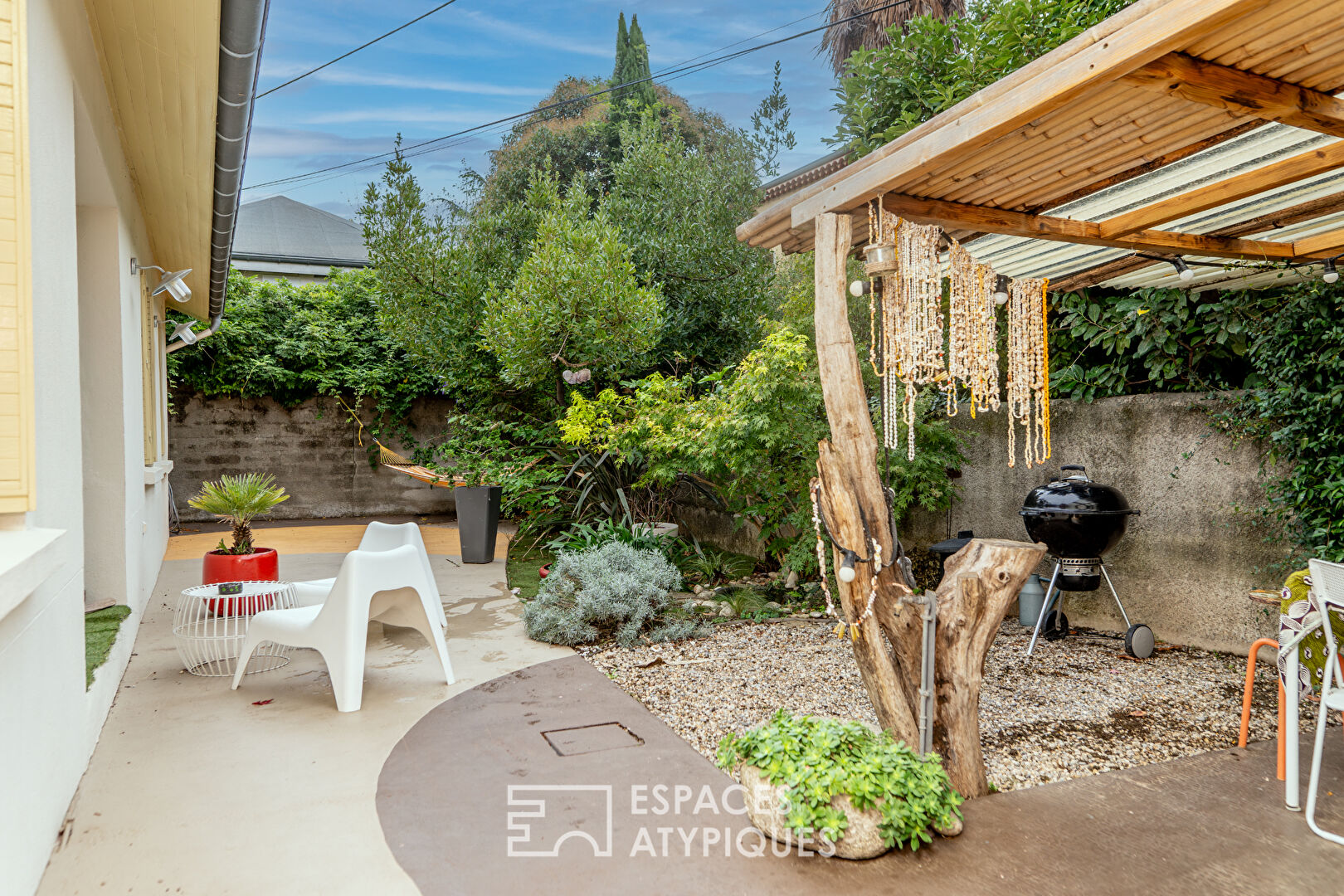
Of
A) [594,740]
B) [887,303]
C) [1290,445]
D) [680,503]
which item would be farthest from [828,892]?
[680,503]

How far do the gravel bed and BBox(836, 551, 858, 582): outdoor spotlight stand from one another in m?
0.88

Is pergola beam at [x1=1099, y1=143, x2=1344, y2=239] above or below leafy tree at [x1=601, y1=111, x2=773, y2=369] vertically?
below

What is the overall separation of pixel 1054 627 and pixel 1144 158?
2.76m

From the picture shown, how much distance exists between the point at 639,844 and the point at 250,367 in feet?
32.0

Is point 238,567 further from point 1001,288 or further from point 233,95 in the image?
point 1001,288

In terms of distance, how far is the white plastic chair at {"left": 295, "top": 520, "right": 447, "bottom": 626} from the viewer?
414 cm

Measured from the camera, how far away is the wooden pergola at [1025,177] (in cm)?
202

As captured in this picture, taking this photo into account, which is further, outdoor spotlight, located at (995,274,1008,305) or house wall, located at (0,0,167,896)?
outdoor spotlight, located at (995,274,1008,305)

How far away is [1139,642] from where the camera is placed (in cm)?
419

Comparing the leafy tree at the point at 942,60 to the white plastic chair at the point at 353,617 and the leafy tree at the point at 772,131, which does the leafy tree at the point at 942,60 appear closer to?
the white plastic chair at the point at 353,617

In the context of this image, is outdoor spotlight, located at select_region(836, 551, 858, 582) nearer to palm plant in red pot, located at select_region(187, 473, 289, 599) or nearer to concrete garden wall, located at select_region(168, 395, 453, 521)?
palm plant in red pot, located at select_region(187, 473, 289, 599)

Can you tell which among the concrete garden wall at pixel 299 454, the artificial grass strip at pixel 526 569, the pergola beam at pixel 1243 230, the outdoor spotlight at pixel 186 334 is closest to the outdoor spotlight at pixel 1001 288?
the pergola beam at pixel 1243 230

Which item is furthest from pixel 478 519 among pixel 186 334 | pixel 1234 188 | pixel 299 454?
pixel 1234 188

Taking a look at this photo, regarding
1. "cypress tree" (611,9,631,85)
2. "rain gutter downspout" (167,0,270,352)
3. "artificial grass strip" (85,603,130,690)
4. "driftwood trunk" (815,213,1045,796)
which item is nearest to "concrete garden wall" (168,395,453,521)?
"rain gutter downspout" (167,0,270,352)
